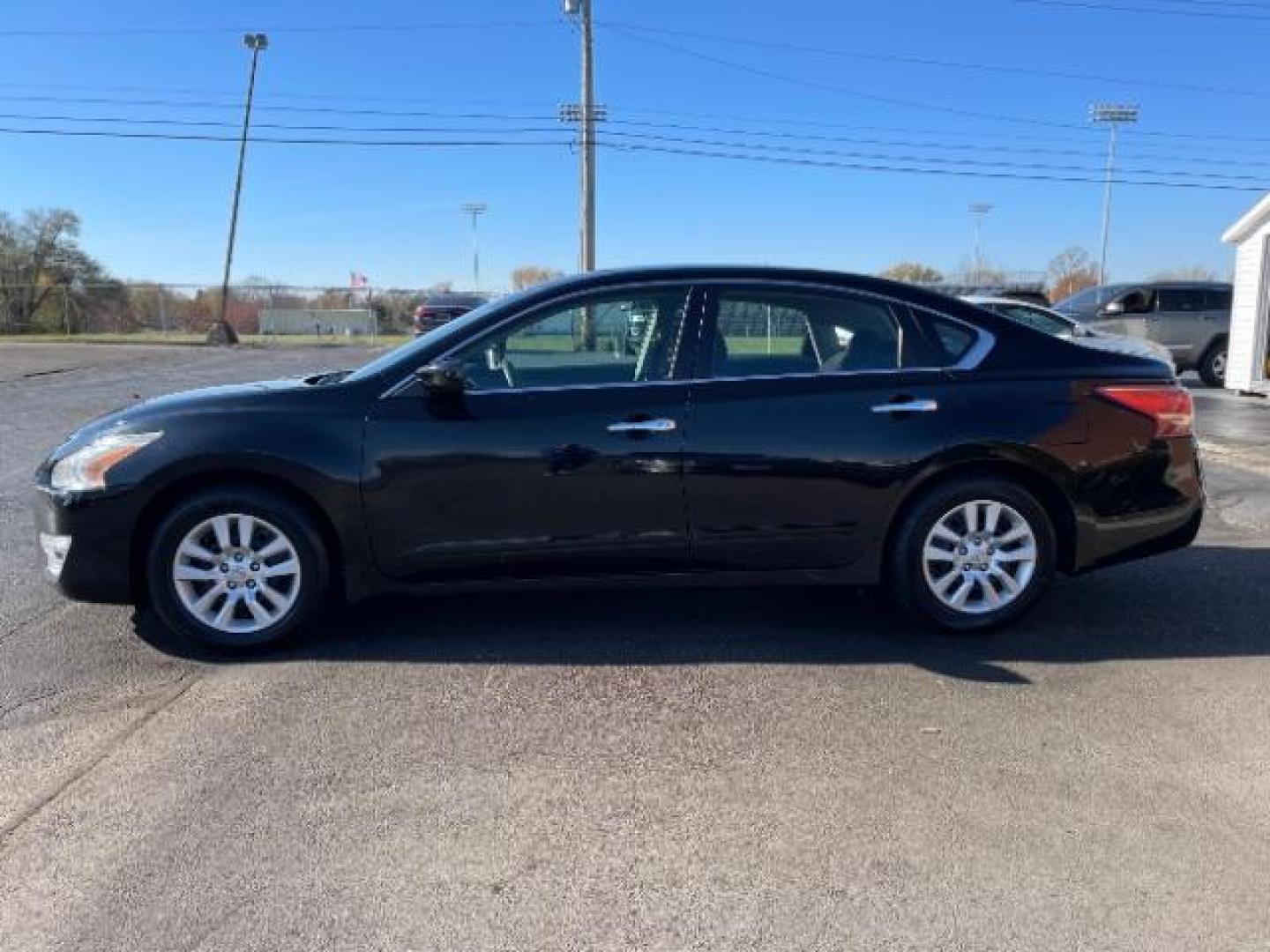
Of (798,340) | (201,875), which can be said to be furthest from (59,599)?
(798,340)

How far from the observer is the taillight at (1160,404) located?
470cm

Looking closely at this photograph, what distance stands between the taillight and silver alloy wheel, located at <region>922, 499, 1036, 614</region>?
726 millimetres

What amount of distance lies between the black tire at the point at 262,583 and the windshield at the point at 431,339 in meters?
0.67

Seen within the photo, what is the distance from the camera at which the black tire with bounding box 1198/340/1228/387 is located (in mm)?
17531

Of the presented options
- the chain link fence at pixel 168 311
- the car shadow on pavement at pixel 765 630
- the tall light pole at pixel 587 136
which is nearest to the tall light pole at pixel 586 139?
the tall light pole at pixel 587 136

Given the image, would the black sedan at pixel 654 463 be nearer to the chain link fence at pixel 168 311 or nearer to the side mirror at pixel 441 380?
the side mirror at pixel 441 380

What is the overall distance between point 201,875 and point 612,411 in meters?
2.35

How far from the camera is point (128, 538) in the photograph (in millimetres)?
4316

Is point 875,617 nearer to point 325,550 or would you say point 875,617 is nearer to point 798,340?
point 798,340

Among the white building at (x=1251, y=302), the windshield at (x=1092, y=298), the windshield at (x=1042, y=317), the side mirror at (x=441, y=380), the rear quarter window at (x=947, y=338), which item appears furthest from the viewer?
the windshield at (x=1092, y=298)

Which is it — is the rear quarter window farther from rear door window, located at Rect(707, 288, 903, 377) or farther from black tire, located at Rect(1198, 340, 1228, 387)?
black tire, located at Rect(1198, 340, 1228, 387)

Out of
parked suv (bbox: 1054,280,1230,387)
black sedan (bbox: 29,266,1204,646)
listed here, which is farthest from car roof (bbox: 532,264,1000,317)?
parked suv (bbox: 1054,280,1230,387)

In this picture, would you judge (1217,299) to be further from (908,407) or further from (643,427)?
(643,427)

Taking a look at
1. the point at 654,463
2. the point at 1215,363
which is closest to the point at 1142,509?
the point at 654,463
